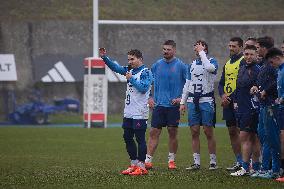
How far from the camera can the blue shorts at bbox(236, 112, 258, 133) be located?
42.8ft

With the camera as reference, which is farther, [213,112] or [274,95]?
[213,112]

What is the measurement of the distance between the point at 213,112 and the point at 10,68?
26574 millimetres

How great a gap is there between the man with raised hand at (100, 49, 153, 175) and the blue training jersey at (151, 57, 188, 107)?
52.5 inches

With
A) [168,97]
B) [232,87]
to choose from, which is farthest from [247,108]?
[168,97]

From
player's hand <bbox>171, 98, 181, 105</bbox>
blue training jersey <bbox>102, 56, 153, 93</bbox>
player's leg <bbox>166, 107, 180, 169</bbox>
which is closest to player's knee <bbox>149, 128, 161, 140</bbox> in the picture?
player's leg <bbox>166, 107, 180, 169</bbox>

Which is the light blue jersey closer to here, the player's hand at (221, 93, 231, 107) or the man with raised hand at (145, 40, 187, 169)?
the player's hand at (221, 93, 231, 107)

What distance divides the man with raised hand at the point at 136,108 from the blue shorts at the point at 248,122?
63.0 inches

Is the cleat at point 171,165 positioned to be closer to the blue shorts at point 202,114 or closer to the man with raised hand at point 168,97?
the man with raised hand at point 168,97

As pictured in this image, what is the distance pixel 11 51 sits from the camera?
1678 inches

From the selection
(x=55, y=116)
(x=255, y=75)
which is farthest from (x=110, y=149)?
(x=55, y=116)

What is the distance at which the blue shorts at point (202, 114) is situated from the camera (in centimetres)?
1447

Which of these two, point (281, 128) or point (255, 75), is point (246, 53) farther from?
point (281, 128)

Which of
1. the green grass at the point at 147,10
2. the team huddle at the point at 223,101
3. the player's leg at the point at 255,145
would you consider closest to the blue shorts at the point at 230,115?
the team huddle at the point at 223,101

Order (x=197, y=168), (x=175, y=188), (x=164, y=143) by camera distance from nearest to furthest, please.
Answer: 1. (x=175, y=188)
2. (x=197, y=168)
3. (x=164, y=143)
